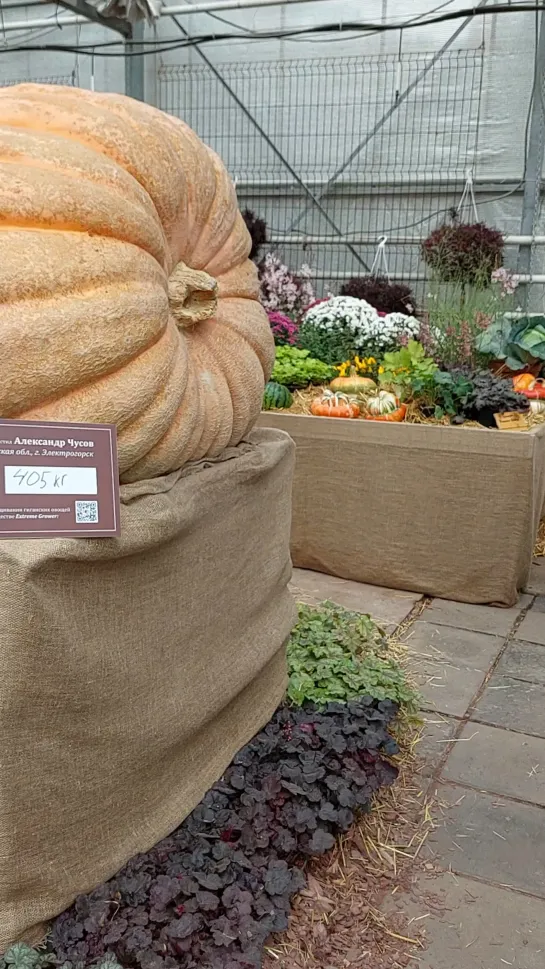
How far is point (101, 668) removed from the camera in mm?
1429

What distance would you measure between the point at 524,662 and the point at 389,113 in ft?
26.0

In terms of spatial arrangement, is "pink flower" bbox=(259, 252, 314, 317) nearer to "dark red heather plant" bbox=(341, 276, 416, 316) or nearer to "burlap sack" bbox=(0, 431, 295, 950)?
"dark red heather plant" bbox=(341, 276, 416, 316)

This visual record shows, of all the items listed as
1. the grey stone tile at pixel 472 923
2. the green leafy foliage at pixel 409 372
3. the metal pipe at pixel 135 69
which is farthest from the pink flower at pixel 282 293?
the grey stone tile at pixel 472 923

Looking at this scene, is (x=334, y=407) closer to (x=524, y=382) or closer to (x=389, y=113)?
(x=524, y=382)

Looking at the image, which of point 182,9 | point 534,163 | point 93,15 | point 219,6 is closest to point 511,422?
point 534,163

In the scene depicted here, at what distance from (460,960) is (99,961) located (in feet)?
2.47

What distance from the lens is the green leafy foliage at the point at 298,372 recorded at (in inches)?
186

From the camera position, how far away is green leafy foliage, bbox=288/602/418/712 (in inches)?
92.4

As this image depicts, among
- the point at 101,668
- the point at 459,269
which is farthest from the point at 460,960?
the point at 459,269

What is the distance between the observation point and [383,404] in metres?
4.04

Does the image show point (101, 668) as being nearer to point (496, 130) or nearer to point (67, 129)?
point (67, 129)

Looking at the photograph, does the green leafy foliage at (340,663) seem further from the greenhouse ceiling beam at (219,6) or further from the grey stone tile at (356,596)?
the greenhouse ceiling beam at (219,6)

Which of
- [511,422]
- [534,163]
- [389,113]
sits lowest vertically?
[511,422]

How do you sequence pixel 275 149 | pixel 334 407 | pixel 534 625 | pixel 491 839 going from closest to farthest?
pixel 491 839, pixel 534 625, pixel 334 407, pixel 275 149
